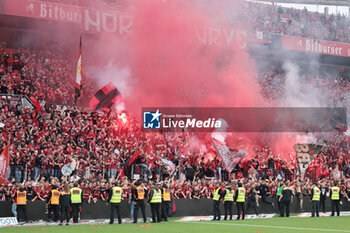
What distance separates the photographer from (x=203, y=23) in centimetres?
3200

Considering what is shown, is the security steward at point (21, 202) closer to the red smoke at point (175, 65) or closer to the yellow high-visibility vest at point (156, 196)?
the yellow high-visibility vest at point (156, 196)

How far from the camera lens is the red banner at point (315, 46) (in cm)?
3875

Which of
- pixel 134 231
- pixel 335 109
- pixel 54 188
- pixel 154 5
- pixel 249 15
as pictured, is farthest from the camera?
pixel 249 15

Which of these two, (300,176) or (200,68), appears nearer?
(300,176)

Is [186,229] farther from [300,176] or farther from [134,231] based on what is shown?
[300,176]

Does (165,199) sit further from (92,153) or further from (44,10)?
(44,10)

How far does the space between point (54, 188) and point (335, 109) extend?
23.6 m

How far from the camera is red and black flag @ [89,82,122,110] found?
26.3 metres

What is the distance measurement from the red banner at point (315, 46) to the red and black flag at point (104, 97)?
16.8 meters

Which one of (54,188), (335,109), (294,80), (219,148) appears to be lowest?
(54,188)

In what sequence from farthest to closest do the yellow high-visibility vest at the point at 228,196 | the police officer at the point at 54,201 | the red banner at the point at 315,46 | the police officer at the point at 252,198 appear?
the red banner at the point at 315,46 → the police officer at the point at 252,198 → the yellow high-visibility vest at the point at 228,196 → the police officer at the point at 54,201

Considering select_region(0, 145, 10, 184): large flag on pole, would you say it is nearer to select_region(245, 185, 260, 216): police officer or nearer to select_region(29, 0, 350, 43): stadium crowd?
select_region(245, 185, 260, 216): police officer

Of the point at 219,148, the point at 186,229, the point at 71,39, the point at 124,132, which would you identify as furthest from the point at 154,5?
the point at 186,229

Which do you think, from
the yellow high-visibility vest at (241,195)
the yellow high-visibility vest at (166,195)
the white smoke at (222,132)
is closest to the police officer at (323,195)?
the yellow high-visibility vest at (241,195)
